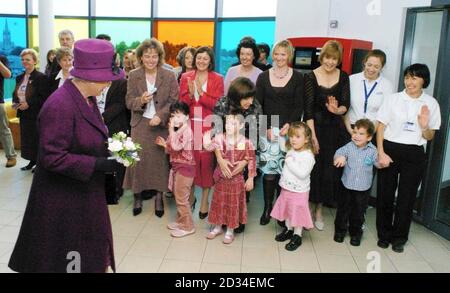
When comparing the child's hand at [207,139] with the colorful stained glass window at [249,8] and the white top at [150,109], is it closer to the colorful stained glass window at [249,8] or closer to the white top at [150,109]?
the white top at [150,109]

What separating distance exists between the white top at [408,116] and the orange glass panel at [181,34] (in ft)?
15.6

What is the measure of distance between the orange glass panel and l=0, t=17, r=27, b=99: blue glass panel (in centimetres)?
272

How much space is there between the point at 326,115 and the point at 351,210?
879mm

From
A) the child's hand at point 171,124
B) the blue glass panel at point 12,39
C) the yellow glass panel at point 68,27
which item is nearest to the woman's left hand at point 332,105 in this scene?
the child's hand at point 171,124

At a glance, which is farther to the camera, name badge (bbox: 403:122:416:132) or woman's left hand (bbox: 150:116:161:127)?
woman's left hand (bbox: 150:116:161:127)

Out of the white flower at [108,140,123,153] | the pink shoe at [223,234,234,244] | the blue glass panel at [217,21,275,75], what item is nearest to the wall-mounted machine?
the pink shoe at [223,234,234,244]

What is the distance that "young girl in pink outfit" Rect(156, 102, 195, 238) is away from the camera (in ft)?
12.0

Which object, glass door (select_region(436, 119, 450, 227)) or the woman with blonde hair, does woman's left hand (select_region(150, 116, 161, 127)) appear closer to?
the woman with blonde hair

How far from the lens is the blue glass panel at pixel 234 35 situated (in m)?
7.04

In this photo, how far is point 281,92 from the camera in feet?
12.4

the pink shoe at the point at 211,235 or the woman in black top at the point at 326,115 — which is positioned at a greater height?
the woman in black top at the point at 326,115

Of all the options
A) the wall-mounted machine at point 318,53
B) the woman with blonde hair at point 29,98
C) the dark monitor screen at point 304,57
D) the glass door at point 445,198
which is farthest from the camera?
the woman with blonde hair at point 29,98

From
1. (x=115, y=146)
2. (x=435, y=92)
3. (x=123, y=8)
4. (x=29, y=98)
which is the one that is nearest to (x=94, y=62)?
(x=115, y=146)
